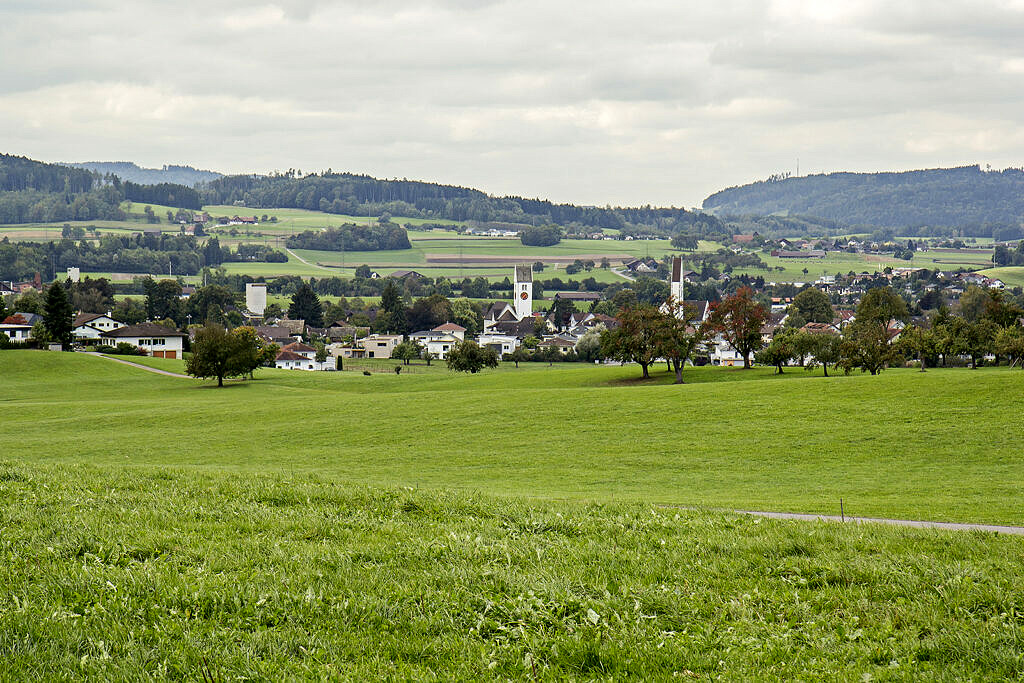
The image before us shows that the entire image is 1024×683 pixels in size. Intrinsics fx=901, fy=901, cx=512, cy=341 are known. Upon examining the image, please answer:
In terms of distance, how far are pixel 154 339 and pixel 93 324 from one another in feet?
71.6

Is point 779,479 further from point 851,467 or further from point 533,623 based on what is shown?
point 533,623

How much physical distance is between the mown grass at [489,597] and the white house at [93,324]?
124810 mm

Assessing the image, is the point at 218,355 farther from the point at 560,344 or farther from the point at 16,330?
the point at 560,344

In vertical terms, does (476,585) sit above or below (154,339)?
above

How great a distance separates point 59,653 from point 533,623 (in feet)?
12.4

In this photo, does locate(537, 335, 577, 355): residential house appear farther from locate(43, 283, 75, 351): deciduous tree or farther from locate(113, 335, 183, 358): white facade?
locate(43, 283, 75, 351): deciduous tree

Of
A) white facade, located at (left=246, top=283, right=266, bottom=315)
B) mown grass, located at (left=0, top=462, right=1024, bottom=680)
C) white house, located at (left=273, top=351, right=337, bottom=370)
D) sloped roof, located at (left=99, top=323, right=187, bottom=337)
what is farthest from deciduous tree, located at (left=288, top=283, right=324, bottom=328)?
mown grass, located at (left=0, top=462, right=1024, bottom=680)

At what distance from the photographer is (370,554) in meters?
9.95

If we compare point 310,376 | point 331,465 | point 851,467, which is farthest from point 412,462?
point 310,376

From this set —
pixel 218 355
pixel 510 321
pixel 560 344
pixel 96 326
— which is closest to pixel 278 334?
pixel 96 326

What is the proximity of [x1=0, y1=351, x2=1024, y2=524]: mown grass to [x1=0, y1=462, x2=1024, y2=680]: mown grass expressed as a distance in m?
6.62

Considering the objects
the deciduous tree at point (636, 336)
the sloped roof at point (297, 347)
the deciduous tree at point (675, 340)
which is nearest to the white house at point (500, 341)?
the sloped roof at point (297, 347)

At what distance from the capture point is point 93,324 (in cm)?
13225

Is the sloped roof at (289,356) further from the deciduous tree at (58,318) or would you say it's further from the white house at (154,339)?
the deciduous tree at (58,318)
